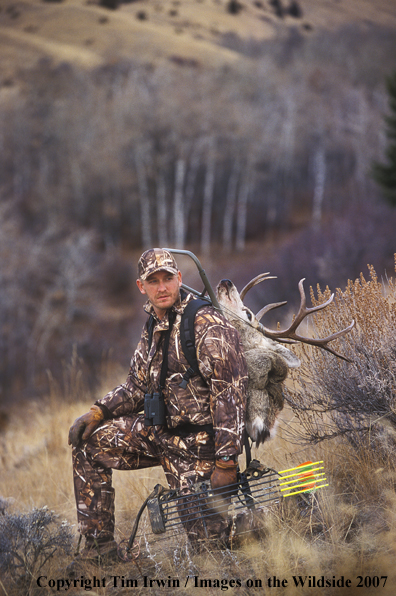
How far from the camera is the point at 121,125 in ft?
116

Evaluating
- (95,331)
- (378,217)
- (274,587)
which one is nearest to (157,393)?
(274,587)

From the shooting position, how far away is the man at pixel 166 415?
126 inches

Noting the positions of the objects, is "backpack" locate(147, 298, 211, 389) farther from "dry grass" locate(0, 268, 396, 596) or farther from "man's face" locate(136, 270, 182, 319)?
"dry grass" locate(0, 268, 396, 596)

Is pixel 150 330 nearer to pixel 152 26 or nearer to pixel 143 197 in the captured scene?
pixel 143 197

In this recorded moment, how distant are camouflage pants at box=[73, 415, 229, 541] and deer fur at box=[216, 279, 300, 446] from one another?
0.49m

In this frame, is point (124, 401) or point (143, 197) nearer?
point (124, 401)

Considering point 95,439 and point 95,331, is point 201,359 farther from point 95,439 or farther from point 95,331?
point 95,331

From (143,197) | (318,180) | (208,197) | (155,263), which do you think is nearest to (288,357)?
(155,263)

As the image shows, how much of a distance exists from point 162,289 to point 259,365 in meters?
0.76

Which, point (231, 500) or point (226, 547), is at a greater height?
point (231, 500)

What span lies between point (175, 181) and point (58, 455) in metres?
28.6

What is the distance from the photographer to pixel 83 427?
11.7ft

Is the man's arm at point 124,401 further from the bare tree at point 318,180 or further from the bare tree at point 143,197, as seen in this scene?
the bare tree at point 318,180

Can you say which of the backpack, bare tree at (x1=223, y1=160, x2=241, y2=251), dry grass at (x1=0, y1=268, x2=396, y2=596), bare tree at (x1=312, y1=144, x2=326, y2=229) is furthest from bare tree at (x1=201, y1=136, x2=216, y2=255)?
the backpack
